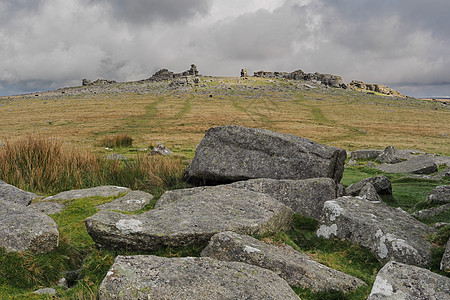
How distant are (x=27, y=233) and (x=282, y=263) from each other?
185 inches

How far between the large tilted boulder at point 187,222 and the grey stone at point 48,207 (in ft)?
11.4

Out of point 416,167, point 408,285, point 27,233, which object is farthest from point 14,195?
point 416,167

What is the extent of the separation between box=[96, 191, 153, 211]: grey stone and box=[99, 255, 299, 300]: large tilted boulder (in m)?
4.98

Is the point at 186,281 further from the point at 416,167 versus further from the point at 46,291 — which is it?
the point at 416,167

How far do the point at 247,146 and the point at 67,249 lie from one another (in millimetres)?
7751

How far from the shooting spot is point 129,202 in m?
9.50

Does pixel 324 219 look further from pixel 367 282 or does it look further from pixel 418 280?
pixel 418 280

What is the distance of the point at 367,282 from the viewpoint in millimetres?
5438

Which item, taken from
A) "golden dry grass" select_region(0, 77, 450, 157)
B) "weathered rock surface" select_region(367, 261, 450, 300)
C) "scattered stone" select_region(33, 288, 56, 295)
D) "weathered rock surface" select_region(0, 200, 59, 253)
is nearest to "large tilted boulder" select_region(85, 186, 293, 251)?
"weathered rock surface" select_region(0, 200, 59, 253)

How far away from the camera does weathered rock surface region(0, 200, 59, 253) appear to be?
5539mm

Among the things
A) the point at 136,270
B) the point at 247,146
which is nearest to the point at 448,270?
the point at 136,270

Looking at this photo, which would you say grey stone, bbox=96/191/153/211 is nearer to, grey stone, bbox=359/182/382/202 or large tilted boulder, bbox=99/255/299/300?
large tilted boulder, bbox=99/255/299/300

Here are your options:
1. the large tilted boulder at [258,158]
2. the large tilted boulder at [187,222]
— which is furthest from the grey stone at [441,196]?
the large tilted boulder at [187,222]

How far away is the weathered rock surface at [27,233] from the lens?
5.54 metres
